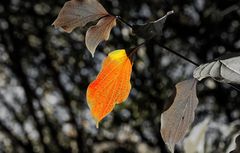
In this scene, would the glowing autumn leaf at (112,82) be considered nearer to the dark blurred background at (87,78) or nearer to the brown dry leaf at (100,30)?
the brown dry leaf at (100,30)

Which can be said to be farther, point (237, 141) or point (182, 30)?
point (182, 30)

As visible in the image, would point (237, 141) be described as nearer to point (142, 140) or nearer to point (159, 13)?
point (142, 140)

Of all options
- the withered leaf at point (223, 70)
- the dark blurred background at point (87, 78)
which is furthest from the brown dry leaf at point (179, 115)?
the dark blurred background at point (87, 78)

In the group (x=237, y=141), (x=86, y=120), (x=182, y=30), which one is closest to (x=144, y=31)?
(x=237, y=141)

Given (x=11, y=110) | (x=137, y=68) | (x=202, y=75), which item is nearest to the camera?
(x=202, y=75)

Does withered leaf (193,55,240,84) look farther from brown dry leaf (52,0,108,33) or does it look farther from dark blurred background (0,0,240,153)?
dark blurred background (0,0,240,153)
